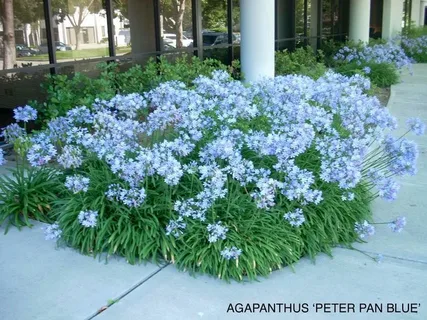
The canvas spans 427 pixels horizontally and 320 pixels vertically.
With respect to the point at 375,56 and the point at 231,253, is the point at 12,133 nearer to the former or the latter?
the point at 231,253

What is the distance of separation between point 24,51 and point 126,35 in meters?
2.51

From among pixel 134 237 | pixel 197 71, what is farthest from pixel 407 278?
pixel 197 71

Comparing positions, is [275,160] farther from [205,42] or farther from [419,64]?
[419,64]

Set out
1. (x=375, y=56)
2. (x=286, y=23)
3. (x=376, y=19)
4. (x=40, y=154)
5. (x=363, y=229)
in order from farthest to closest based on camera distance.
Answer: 1. (x=376, y=19)
2. (x=286, y=23)
3. (x=375, y=56)
4. (x=40, y=154)
5. (x=363, y=229)

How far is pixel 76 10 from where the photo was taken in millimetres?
8328

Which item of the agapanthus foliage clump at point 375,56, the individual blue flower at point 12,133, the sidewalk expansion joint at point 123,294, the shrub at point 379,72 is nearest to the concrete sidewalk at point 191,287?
the sidewalk expansion joint at point 123,294

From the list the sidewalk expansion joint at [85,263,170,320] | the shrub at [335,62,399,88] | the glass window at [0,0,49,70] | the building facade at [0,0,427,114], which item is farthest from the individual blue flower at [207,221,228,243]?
the shrub at [335,62,399,88]

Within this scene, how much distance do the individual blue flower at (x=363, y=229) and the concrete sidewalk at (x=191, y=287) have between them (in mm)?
106

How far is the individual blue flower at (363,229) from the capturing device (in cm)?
409

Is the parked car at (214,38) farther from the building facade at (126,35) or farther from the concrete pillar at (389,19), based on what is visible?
the concrete pillar at (389,19)

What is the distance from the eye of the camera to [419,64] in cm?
1878

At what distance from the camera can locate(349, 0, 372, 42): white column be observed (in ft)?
57.2

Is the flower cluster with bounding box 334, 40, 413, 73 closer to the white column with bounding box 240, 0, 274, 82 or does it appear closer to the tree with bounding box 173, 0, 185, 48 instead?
the white column with bounding box 240, 0, 274, 82

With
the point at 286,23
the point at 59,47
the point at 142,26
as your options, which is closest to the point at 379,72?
the point at 286,23
